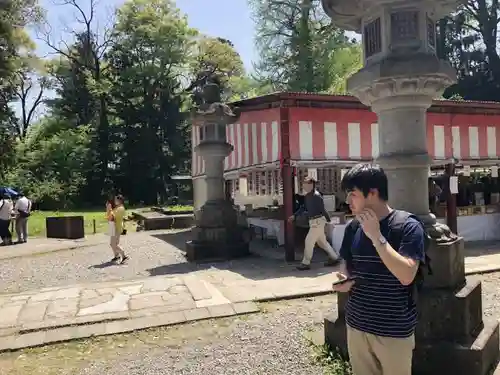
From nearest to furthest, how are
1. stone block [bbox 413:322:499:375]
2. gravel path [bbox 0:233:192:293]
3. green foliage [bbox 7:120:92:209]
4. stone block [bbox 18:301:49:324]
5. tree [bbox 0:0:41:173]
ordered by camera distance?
stone block [bbox 413:322:499:375], stone block [bbox 18:301:49:324], gravel path [bbox 0:233:192:293], tree [bbox 0:0:41:173], green foliage [bbox 7:120:92:209]

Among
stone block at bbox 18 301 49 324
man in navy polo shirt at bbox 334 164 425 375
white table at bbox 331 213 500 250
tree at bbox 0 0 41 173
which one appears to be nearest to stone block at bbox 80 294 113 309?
stone block at bbox 18 301 49 324

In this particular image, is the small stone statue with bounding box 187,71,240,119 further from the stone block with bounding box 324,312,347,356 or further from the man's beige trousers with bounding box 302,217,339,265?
the stone block with bounding box 324,312,347,356

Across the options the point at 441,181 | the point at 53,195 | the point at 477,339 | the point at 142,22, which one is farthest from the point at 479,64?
the point at 477,339

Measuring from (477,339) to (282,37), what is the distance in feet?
A: 98.3

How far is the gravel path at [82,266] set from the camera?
916cm

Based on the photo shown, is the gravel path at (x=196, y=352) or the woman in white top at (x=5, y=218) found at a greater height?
the woman in white top at (x=5, y=218)

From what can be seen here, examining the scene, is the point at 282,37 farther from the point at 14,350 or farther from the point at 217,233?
the point at 14,350

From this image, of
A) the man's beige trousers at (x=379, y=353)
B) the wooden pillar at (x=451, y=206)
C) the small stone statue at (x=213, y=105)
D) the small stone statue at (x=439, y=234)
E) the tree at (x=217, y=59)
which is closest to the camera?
the man's beige trousers at (x=379, y=353)

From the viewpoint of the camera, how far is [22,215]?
586 inches

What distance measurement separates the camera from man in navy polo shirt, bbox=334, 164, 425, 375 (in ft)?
7.99

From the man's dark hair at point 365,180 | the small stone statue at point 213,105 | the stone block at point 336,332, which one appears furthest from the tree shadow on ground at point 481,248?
the man's dark hair at point 365,180

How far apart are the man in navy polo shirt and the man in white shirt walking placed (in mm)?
14291

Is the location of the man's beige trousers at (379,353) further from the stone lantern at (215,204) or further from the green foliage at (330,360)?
the stone lantern at (215,204)

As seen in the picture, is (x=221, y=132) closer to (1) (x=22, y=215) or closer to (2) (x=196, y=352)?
(2) (x=196, y=352)
